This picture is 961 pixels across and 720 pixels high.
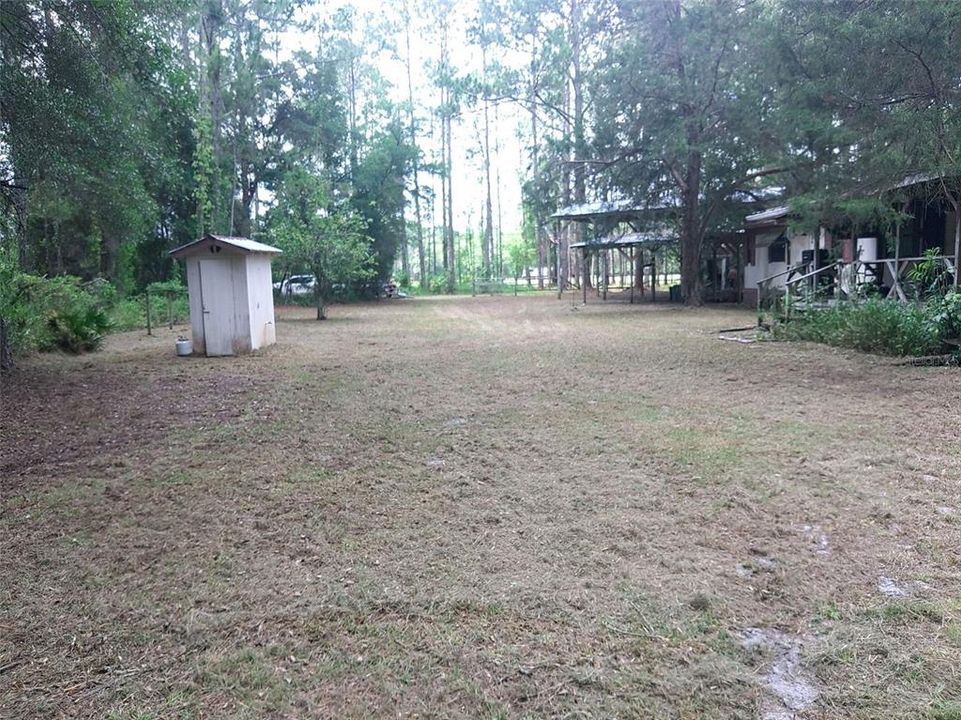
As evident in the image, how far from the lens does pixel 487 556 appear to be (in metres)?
3.43

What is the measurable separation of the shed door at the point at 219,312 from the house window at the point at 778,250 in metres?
16.3

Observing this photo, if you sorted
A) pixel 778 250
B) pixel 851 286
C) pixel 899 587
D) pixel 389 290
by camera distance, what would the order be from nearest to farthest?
pixel 899 587, pixel 851 286, pixel 778 250, pixel 389 290

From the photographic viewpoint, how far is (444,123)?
1571 inches

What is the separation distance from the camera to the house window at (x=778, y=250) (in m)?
20.8

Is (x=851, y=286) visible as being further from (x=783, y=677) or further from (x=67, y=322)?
(x=67, y=322)

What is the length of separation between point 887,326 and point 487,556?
28.5 feet

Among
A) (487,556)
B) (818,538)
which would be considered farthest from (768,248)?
(487,556)

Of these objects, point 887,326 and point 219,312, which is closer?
point 887,326

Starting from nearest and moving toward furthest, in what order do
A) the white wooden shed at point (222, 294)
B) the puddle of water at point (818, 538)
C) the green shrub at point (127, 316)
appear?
the puddle of water at point (818, 538) < the white wooden shed at point (222, 294) < the green shrub at point (127, 316)

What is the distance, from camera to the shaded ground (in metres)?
2.39

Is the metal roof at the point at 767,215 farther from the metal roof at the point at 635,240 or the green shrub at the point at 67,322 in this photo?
the green shrub at the point at 67,322

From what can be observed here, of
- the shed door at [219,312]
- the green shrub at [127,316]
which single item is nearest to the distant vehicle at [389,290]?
the green shrub at [127,316]

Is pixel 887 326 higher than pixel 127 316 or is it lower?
lower

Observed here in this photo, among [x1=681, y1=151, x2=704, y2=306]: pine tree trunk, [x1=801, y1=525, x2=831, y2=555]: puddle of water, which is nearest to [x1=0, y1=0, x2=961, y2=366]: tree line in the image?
[x1=681, y1=151, x2=704, y2=306]: pine tree trunk
